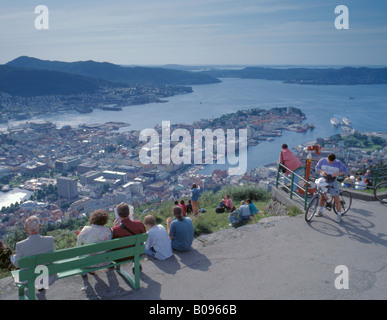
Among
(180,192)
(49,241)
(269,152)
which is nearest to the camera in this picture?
(49,241)

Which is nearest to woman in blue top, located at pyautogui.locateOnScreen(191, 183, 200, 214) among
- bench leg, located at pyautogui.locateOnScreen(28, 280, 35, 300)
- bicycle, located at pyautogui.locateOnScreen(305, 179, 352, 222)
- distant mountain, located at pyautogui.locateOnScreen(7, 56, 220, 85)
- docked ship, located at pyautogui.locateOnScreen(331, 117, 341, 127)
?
bicycle, located at pyautogui.locateOnScreen(305, 179, 352, 222)

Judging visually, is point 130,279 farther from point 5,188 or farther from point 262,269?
point 5,188

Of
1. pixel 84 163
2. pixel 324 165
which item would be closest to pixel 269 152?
pixel 84 163

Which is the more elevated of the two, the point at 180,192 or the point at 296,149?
the point at 296,149

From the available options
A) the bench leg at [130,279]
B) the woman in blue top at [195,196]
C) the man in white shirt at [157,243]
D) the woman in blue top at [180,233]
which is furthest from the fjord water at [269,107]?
the bench leg at [130,279]

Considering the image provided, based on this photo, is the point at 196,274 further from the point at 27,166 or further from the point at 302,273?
the point at 27,166

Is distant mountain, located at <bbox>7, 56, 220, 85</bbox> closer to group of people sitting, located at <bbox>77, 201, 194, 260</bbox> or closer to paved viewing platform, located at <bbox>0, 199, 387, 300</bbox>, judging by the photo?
paved viewing platform, located at <bbox>0, 199, 387, 300</bbox>

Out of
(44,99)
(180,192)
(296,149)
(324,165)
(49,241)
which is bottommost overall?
(180,192)
